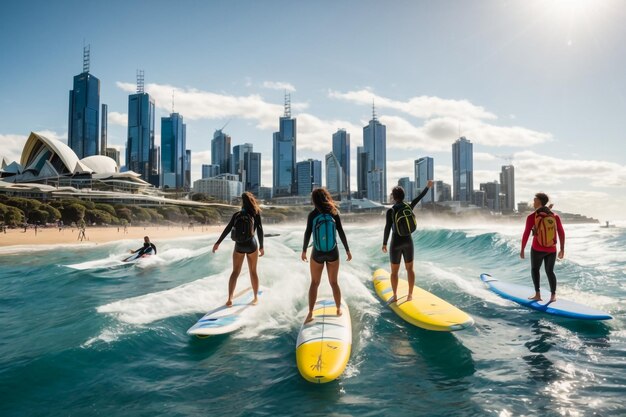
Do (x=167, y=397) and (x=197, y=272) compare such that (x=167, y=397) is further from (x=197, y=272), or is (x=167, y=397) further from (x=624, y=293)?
(x=624, y=293)

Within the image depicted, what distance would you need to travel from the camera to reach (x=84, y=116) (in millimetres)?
172875

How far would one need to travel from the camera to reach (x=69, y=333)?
5449 mm

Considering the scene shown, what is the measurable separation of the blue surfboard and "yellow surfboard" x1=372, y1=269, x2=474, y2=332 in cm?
165

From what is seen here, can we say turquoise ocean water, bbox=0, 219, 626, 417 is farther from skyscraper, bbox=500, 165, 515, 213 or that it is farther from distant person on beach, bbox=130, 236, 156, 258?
skyscraper, bbox=500, 165, 515, 213

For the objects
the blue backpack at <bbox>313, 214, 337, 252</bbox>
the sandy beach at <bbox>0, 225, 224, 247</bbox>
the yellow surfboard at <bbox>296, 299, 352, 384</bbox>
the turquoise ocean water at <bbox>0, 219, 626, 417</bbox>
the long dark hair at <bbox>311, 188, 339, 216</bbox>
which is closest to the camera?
the turquoise ocean water at <bbox>0, 219, 626, 417</bbox>

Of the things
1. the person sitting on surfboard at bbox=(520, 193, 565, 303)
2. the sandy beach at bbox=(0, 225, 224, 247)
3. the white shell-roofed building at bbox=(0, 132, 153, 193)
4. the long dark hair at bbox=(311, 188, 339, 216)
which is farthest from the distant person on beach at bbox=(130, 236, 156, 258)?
the white shell-roofed building at bbox=(0, 132, 153, 193)

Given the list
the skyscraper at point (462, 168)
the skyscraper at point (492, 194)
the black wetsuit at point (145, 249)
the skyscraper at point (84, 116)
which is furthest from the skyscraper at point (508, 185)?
the skyscraper at point (84, 116)

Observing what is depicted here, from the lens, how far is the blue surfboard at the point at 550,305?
5.45 m

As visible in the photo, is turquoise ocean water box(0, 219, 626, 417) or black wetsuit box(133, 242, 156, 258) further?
black wetsuit box(133, 242, 156, 258)

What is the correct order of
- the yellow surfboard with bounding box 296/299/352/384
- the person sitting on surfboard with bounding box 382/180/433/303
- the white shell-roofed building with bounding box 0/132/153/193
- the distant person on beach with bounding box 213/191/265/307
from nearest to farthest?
the yellow surfboard with bounding box 296/299/352/384 → the person sitting on surfboard with bounding box 382/180/433/303 → the distant person on beach with bounding box 213/191/265/307 → the white shell-roofed building with bounding box 0/132/153/193

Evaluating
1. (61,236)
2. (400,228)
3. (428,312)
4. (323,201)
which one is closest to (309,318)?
(323,201)

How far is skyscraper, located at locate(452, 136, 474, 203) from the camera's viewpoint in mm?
181837

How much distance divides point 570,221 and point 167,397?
209211 millimetres

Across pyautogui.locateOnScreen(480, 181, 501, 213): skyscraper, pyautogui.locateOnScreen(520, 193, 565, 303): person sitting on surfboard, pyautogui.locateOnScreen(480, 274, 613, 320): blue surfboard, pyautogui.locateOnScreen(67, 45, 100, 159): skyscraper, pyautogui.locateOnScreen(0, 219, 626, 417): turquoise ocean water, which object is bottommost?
pyautogui.locateOnScreen(0, 219, 626, 417): turquoise ocean water
